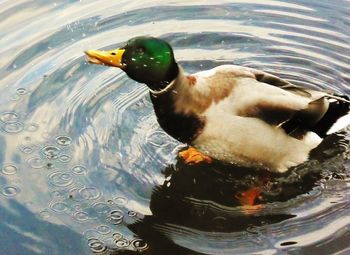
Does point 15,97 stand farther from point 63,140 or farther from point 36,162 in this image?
point 36,162

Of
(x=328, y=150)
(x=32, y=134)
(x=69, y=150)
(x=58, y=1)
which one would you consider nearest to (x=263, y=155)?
(x=328, y=150)

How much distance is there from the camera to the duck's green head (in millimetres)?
3660

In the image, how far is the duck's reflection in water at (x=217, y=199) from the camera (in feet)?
11.7

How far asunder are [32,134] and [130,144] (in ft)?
1.97

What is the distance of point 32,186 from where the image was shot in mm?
3859

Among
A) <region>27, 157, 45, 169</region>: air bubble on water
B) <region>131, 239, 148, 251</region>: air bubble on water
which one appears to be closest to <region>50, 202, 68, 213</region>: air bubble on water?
<region>27, 157, 45, 169</region>: air bubble on water

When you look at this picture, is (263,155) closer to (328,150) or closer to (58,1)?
(328,150)

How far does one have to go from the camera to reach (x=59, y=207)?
12.2 ft

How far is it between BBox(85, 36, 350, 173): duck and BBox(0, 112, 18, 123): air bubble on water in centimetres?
89

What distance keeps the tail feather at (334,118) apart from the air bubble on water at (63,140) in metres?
1.43

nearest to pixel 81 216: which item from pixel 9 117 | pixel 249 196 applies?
pixel 249 196

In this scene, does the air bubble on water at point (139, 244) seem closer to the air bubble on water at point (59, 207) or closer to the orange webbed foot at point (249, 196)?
the air bubble on water at point (59, 207)

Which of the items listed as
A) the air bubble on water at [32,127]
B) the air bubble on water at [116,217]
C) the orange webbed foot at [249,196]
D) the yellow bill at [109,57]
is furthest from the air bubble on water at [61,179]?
the orange webbed foot at [249,196]

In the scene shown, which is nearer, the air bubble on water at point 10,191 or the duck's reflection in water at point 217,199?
the duck's reflection in water at point 217,199
